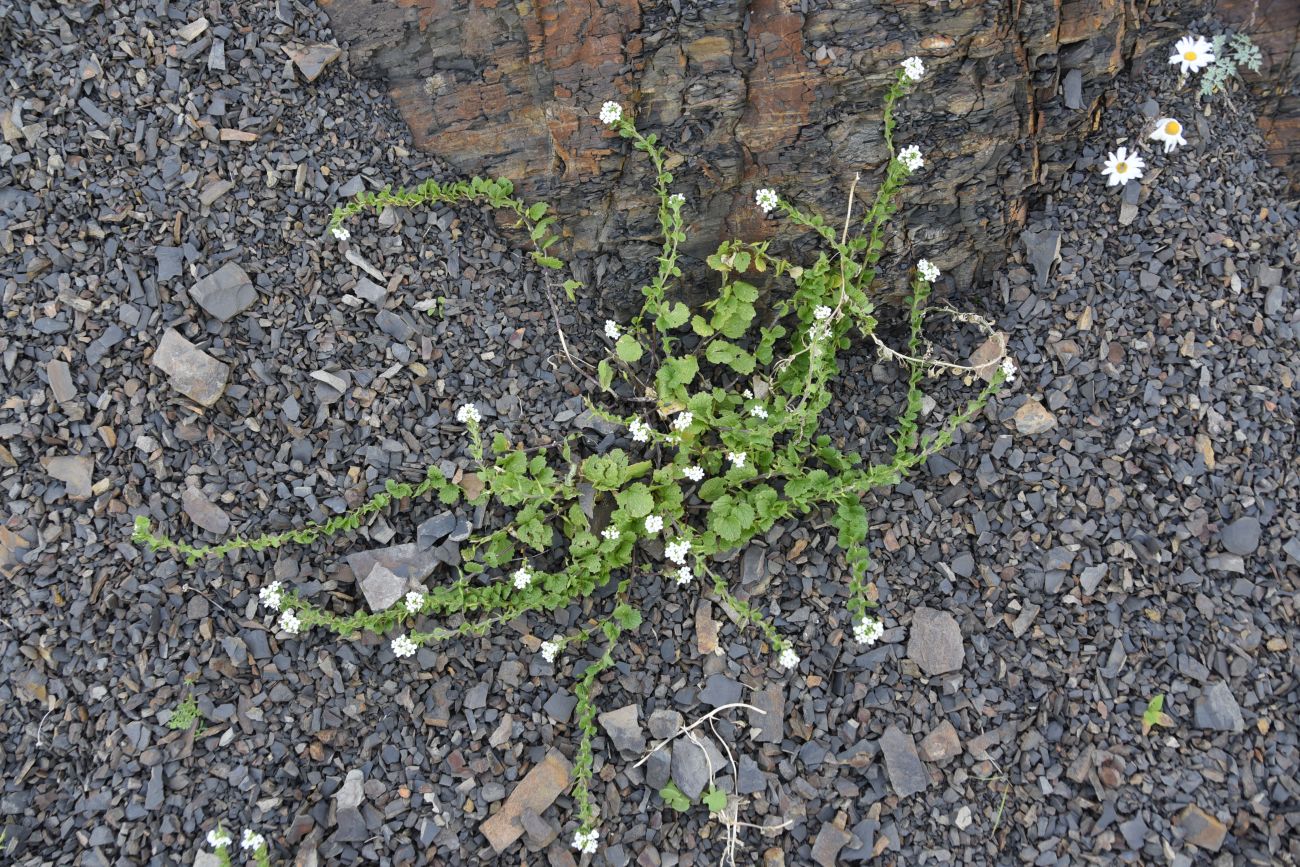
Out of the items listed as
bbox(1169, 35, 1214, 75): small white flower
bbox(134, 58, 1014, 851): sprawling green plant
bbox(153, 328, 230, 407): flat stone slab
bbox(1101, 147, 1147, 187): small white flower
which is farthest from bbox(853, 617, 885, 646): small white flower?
bbox(1169, 35, 1214, 75): small white flower

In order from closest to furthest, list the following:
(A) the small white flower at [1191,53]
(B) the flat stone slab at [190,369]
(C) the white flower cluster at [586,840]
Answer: (C) the white flower cluster at [586,840]
(B) the flat stone slab at [190,369]
(A) the small white flower at [1191,53]

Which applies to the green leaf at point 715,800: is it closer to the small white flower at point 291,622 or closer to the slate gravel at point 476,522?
the slate gravel at point 476,522

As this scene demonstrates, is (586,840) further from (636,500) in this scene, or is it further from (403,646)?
(636,500)

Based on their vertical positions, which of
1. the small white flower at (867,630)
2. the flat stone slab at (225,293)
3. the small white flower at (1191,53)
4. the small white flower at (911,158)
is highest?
the small white flower at (1191,53)

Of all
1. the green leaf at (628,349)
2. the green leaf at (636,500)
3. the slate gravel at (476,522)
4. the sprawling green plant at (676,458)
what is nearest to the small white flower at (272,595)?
the sprawling green plant at (676,458)

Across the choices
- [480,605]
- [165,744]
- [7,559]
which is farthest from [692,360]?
[7,559]

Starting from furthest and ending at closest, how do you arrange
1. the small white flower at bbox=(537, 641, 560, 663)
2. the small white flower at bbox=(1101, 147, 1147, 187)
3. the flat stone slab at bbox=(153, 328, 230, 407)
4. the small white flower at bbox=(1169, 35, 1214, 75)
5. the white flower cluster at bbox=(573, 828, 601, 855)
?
the small white flower at bbox=(1169, 35, 1214, 75) → the small white flower at bbox=(1101, 147, 1147, 187) → the flat stone slab at bbox=(153, 328, 230, 407) → the small white flower at bbox=(537, 641, 560, 663) → the white flower cluster at bbox=(573, 828, 601, 855)

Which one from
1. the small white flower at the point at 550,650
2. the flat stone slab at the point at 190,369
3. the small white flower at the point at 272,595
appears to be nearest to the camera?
the small white flower at the point at 272,595

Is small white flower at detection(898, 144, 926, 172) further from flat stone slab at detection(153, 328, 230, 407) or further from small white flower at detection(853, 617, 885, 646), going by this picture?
flat stone slab at detection(153, 328, 230, 407)
